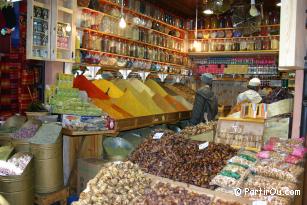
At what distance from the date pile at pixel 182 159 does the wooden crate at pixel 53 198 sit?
116 cm

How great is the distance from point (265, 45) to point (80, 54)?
16.9 ft

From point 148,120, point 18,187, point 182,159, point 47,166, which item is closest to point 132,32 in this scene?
→ point 148,120

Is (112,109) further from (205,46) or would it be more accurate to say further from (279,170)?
(205,46)

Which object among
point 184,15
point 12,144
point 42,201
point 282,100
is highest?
point 184,15

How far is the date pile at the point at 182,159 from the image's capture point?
2504mm

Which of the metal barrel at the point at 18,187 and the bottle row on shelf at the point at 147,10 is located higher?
the bottle row on shelf at the point at 147,10

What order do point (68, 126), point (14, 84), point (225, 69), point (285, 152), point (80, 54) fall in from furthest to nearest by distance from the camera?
point (225, 69), point (80, 54), point (14, 84), point (68, 126), point (285, 152)

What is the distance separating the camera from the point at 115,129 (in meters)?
4.25

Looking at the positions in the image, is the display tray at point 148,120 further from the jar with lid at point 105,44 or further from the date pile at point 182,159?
the jar with lid at point 105,44

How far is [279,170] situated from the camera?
2.39 metres

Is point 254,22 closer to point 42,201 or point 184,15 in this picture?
point 184,15

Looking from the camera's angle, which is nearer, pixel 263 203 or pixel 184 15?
pixel 263 203

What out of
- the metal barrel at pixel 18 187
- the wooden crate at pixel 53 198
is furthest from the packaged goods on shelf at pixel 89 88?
the metal barrel at pixel 18 187

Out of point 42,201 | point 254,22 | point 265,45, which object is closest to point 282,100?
point 42,201
